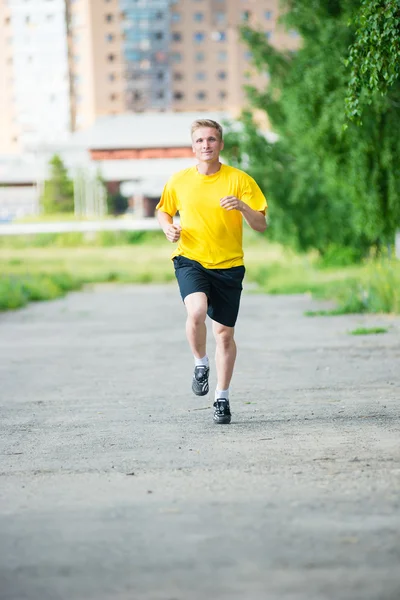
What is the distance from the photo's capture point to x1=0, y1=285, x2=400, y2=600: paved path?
431cm

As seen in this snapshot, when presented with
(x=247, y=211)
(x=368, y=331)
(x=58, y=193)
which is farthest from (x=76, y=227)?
(x=247, y=211)

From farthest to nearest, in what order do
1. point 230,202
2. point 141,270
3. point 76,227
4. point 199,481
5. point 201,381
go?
1. point 76,227
2. point 141,270
3. point 201,381
4. point 230,202
5. point 199,481

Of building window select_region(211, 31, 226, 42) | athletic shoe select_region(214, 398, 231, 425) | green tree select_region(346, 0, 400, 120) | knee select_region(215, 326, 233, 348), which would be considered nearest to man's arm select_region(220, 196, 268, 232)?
knee select_region(215, 326, 233, 348)

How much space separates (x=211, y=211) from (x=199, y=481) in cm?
239

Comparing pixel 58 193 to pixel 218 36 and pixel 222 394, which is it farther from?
pixel 218 36

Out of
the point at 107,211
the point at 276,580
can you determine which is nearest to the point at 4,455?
the point at 276,580

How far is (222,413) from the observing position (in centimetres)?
801

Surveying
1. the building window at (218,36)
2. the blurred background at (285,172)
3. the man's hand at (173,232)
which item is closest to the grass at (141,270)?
the blurred background at (285,172)

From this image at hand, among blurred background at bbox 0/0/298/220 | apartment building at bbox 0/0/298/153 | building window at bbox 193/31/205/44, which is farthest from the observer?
building window at bbox 193/31/205/44

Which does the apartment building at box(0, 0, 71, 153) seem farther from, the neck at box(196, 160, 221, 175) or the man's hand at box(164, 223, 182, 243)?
the man's hand at box(164, 223, 182, 243)

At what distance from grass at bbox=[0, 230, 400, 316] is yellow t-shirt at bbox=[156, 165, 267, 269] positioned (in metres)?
9.31

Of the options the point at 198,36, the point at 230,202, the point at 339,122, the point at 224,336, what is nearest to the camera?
the point at 230,202

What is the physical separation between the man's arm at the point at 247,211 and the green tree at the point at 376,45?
215 cm

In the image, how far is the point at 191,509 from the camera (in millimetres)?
5367
